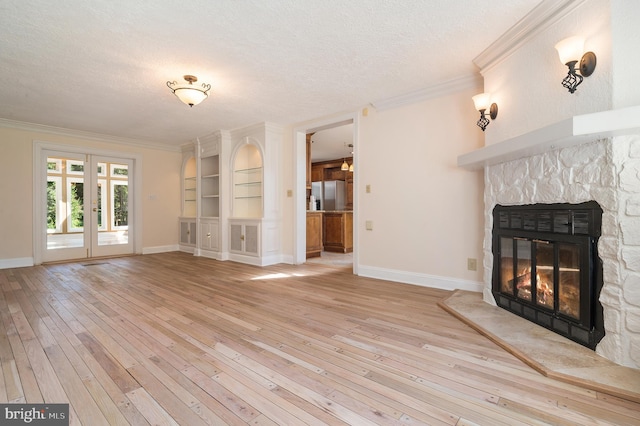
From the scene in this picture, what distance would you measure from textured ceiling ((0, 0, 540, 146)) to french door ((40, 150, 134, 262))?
1.54 m

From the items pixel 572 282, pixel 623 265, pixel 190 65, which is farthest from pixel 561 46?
pixel 190 65

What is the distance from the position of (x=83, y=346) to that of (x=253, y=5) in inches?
109

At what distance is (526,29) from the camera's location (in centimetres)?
243

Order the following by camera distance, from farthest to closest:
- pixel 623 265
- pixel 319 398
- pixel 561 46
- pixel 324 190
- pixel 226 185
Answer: pixel 324 190
pixel 226 185
pixel 561 46
pixel 623 265
pixel 319 398

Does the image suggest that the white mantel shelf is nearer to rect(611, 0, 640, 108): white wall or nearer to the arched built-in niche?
rect(611, 0, 640, 108): white wall

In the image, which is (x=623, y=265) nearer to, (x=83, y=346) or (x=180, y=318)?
(x=180, y=318)

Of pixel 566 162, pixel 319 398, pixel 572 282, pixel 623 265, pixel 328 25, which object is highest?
pixel 328 25

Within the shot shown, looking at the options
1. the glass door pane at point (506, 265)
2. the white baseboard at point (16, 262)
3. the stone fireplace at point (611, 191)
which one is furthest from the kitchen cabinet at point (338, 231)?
the white baseboard at point (16, 262)

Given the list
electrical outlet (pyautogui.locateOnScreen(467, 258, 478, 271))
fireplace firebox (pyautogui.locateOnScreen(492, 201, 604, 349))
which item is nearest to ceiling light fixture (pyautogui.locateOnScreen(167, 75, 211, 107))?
fireplace firebox (pyautogui.locateOnScreen(492, 201, 604, 349))

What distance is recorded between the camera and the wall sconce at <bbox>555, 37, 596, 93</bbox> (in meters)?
1.98

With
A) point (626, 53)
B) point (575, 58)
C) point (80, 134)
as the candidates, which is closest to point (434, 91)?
point (575, 58)

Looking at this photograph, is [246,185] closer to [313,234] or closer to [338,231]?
[313,234]

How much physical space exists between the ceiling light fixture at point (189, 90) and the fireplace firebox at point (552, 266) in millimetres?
3495

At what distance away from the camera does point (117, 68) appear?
3.17m
